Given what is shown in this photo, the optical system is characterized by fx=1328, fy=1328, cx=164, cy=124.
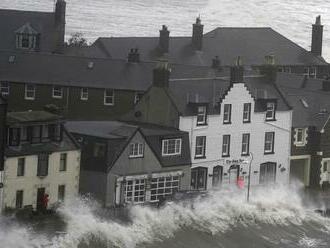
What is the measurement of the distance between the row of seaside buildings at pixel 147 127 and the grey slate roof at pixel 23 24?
5777 millimetres

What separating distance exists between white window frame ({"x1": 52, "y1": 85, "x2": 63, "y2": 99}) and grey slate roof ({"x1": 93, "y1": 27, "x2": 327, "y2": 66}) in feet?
41.1

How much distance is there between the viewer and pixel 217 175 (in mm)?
66375

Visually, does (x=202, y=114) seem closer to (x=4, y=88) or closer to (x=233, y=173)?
(x=233, y=173)

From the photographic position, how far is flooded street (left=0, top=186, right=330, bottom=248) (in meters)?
54.4

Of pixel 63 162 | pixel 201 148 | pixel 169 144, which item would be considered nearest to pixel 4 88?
pixel 201 148

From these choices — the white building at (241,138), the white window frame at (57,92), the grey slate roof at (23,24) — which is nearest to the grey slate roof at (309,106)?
the white building at (241,138)

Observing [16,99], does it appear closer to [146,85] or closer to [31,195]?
[146,85]

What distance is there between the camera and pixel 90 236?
55.0m

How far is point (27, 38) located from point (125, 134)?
108 ft

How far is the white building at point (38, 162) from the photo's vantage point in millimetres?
56250

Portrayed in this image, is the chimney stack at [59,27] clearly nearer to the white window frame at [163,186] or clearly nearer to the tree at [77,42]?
the tree at [77,42]

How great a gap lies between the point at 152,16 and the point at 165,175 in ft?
397

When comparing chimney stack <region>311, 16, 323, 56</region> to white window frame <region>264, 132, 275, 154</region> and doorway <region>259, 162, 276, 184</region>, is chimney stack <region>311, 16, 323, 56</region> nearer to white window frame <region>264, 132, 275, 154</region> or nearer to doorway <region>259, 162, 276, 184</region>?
white window frame <region>264, 132, 275, 154</region>

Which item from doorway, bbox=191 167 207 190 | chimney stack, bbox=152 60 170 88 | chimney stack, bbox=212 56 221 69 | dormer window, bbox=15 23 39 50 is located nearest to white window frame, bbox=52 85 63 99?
chimney stack, bbox=152 60 170 88
